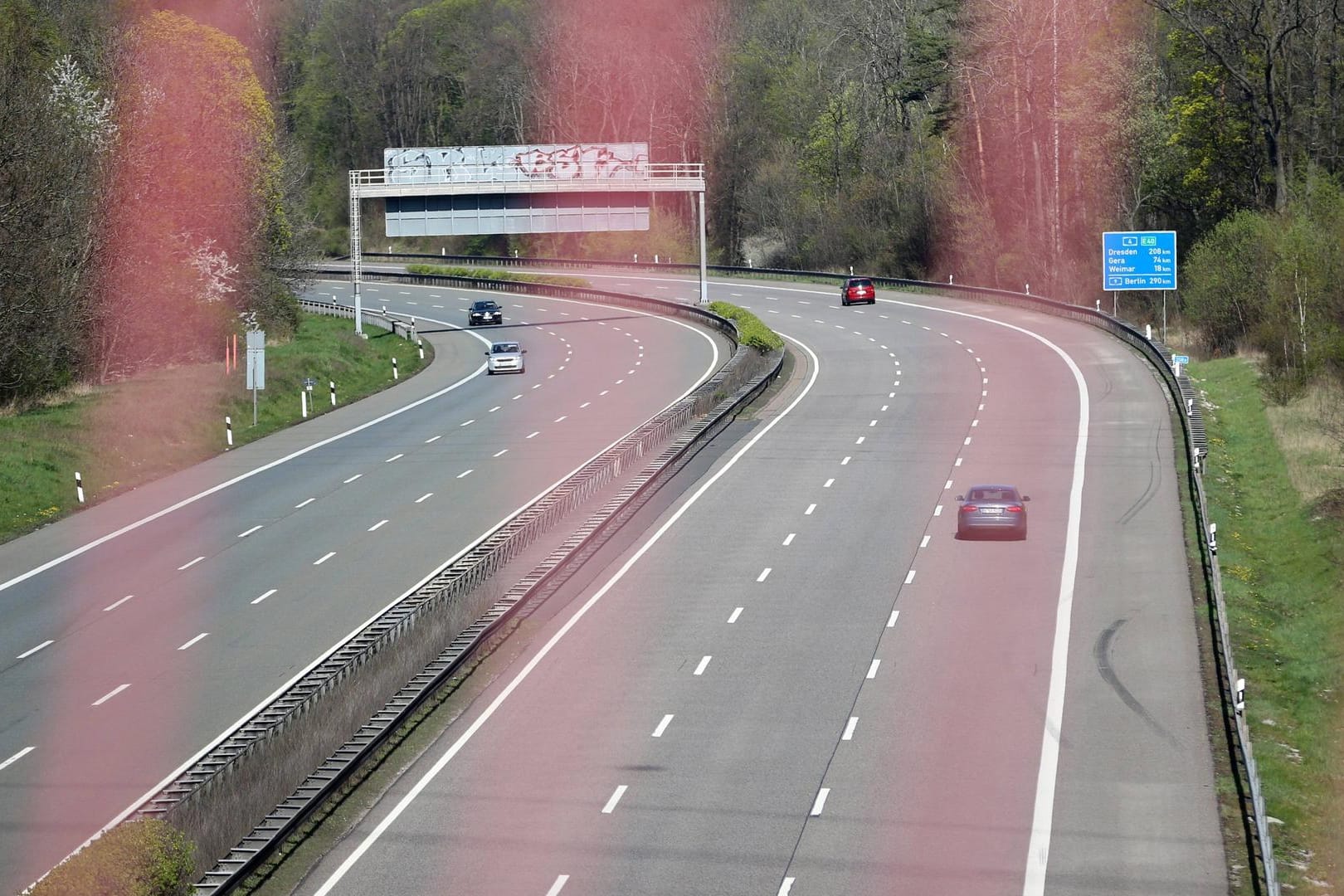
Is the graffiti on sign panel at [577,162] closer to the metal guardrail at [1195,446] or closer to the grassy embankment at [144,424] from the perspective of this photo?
the metal guardrail at [1195,446]

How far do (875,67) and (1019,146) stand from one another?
29.4m

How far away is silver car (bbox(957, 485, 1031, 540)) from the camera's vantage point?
3475cm

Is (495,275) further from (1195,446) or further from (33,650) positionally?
(33,650)

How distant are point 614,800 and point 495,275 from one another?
9595cm

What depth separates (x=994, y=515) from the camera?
34750 mm

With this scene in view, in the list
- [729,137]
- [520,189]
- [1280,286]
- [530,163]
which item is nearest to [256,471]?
[1280,286]

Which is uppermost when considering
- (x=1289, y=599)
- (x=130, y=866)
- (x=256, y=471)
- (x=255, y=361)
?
(x=255, y=361)

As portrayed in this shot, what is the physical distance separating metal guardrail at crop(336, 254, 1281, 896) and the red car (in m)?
4.85

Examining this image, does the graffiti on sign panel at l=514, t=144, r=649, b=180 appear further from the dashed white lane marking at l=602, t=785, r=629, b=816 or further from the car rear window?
the dashed white lane marking at l=602, t=785, r=629, b=816

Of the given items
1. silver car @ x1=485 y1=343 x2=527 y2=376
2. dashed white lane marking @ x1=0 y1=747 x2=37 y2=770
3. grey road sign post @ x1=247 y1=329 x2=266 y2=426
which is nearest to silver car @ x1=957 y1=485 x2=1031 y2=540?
dashed white lane marking @ x1=0 y1=747 x2=37 y2=770

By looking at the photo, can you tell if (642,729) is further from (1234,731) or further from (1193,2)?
(1193,2)

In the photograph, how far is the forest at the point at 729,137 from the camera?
2329 inches

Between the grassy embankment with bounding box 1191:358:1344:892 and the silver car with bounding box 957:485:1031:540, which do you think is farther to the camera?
the silver car with bounding box 957:485:1031:540

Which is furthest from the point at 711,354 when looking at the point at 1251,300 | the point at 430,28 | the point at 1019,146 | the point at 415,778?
the point at 430,28
